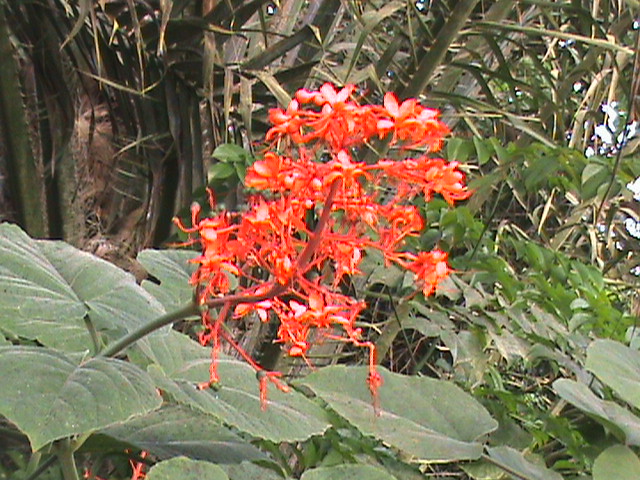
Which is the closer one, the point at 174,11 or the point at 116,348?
the point at 116,348

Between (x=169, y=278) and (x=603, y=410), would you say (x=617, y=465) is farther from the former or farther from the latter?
(x=169, y=278)

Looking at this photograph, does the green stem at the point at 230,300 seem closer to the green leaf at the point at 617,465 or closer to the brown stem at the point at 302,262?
the brown stem at the point at 302,262

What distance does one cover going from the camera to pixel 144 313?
0.47 meters

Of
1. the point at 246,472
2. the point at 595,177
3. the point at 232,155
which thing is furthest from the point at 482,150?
the point at 246,472

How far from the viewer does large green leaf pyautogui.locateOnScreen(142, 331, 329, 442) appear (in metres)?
0.47

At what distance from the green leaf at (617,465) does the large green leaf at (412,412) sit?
0.08 meters

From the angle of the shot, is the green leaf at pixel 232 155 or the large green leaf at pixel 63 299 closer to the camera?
the large green leaf at pixel 63 299

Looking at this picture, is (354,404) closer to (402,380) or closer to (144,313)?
(402,380)

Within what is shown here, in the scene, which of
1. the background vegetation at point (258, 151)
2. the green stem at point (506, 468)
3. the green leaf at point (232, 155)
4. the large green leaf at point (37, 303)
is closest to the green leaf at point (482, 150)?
the background vegetation at point (258, 151)

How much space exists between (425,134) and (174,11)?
0.84m

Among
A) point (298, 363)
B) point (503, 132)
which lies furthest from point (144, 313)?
point (503, 132)

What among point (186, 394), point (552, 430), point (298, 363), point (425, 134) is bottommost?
point (298, 363)

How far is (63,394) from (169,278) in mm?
222

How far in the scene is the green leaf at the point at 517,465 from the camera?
55 centimetres
